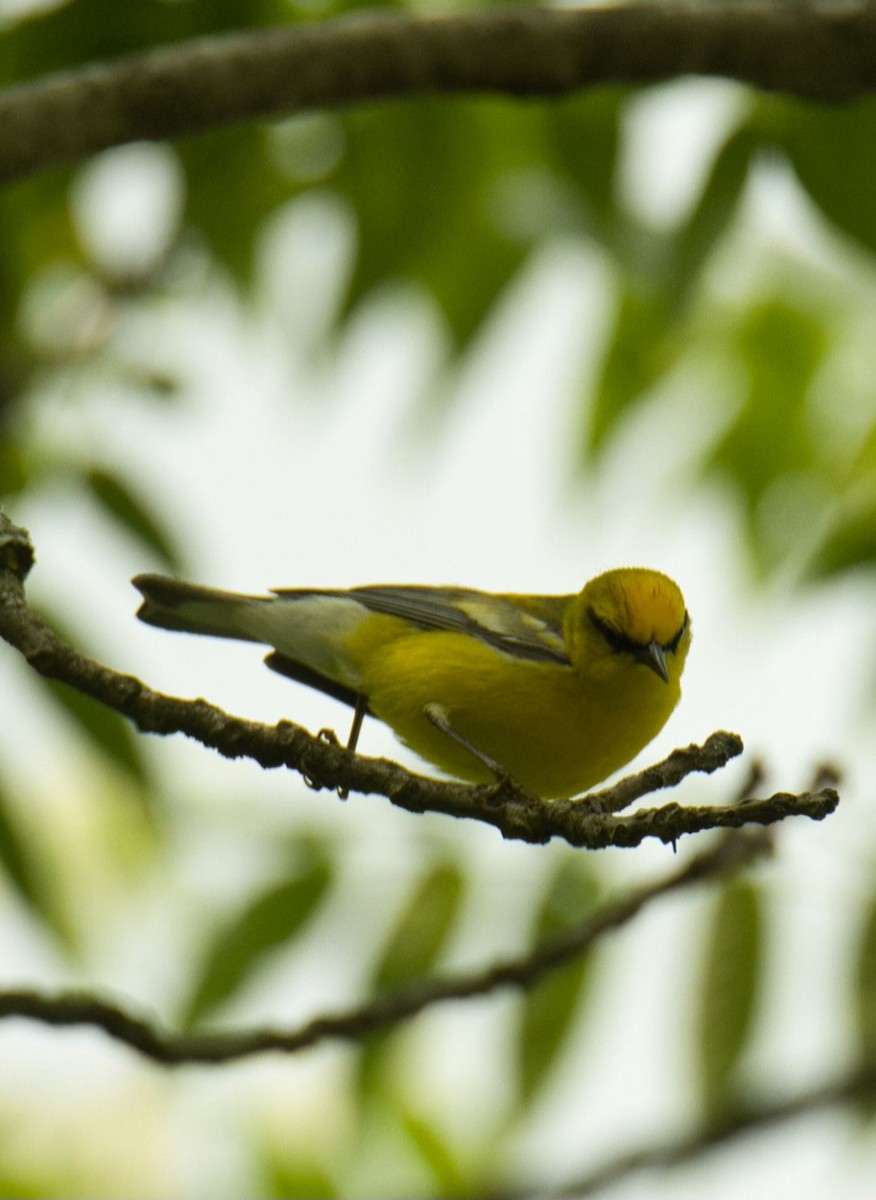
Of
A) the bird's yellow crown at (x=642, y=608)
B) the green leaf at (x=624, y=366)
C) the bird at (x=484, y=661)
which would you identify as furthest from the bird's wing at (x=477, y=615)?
the green leaf at (x=624, y=366)

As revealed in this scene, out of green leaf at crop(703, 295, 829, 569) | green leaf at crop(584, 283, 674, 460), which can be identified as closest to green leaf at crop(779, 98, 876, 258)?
green leaf at crop(584, 283, 674, 460)

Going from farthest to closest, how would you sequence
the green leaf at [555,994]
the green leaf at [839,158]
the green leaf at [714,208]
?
the green leaf at [555,994], the green leaf at [714,208], the green leaf at [839,158]

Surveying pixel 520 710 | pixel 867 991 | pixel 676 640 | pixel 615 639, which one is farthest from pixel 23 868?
pixel 867 991

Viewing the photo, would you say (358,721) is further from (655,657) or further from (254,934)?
(655,657)

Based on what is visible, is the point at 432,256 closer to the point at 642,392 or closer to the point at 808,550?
the point at 642,392

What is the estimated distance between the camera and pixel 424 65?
11.3 ft

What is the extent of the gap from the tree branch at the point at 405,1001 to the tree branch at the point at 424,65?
6.38ft

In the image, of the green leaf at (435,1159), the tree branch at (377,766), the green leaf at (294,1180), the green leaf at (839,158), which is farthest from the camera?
the green leaf at (435,1159)

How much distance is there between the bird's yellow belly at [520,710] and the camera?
3.85 m

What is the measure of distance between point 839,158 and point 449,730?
1.75 m

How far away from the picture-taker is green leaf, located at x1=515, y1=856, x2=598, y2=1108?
3.96 m

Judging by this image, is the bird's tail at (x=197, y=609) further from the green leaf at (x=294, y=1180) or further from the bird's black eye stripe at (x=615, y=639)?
the green leaf at (x=294, y=1180)

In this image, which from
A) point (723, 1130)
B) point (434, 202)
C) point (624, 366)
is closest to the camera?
point (723, 1130)

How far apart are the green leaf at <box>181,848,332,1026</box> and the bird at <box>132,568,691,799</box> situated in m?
0.51
